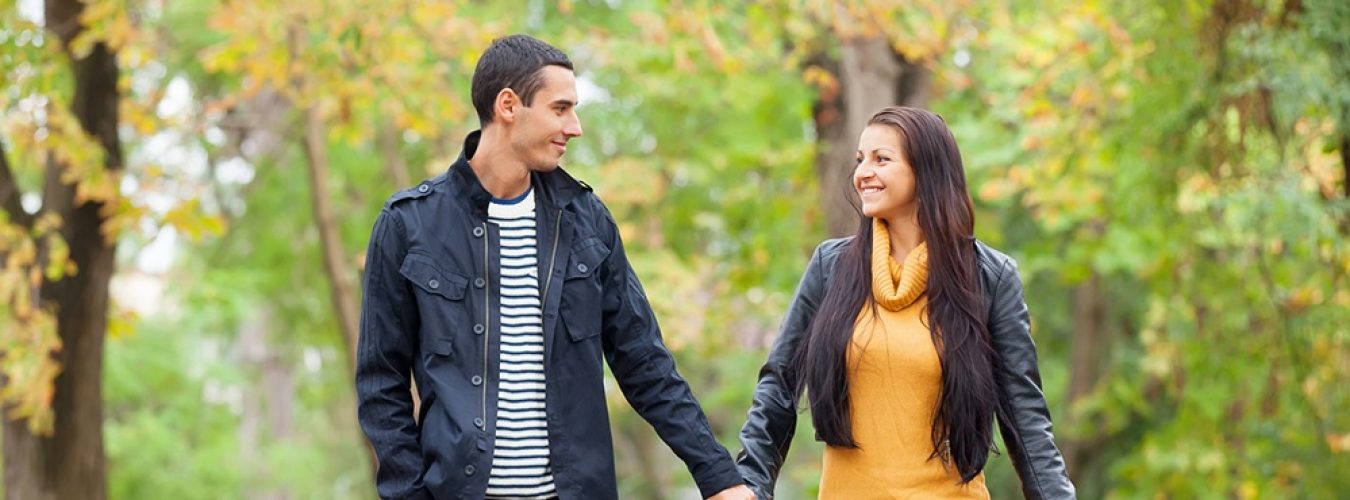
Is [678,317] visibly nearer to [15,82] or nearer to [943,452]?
[15,82]

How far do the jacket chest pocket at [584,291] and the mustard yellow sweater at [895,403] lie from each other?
2.35 feet

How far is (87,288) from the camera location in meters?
9.72

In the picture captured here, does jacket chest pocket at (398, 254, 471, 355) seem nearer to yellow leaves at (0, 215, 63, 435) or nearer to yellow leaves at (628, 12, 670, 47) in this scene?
yellow leaves at (0, 215, 63, 435)

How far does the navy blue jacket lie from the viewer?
12.4 ft

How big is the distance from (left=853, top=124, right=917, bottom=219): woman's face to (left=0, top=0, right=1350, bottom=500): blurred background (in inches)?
153

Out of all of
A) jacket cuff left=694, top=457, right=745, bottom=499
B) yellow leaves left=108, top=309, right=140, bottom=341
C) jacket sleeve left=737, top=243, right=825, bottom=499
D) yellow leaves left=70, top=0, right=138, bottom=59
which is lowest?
jacket cuff left=694, top=457, right=745, bottom=499

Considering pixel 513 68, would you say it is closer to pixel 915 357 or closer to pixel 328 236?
pixel 915 357

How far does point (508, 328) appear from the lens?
3.90 meters

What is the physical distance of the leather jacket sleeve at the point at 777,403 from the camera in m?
4.41

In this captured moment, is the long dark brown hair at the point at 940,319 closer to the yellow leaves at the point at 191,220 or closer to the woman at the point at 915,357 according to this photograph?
the woman at the point at 915,357

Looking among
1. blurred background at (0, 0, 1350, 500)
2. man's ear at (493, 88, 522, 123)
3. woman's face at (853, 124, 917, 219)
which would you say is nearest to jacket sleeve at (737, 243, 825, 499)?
woman's face at (853, 124, 917, 219)

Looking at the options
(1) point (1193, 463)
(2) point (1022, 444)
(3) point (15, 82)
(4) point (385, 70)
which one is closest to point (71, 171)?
(3) point (15, 82)

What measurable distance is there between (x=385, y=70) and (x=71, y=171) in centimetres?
275

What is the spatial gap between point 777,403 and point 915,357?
0.40 meters
